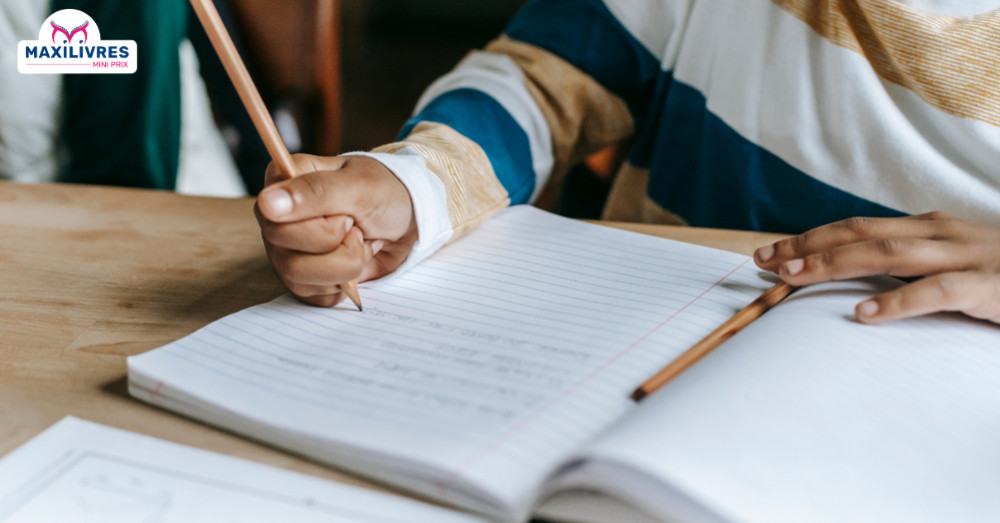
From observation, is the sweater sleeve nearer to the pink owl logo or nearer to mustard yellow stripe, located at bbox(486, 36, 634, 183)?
mustard yellow stripe, located at bbox(486, 36, 634, 183)

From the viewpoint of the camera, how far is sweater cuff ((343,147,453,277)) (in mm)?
489

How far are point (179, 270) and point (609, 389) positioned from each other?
338mm

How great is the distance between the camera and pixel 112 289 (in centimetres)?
48

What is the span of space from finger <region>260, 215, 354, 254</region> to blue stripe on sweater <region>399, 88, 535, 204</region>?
8.6 inches

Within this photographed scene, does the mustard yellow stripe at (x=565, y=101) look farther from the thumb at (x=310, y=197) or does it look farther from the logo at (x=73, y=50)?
the logo at (x=73, y=50)

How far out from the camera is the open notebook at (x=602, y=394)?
28 centimetres

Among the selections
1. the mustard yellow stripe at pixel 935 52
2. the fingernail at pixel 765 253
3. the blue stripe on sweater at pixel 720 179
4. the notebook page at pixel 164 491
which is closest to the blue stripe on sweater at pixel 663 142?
the blue stripe on sweater at pixel 720 179

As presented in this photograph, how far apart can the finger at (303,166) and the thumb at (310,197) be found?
2cm

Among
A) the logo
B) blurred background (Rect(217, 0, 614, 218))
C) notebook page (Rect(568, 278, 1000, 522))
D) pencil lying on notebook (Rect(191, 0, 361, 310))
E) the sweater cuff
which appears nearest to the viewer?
notebook page (Rect(568, 278, 1000, 522))

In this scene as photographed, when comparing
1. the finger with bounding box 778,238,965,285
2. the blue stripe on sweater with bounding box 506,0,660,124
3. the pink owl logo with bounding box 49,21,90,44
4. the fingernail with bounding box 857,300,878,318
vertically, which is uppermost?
the blue stripe on sweater with bounding box 506,0,660,124

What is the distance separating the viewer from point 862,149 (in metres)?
0.62

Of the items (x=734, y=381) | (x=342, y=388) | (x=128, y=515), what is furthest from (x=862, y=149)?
(x=128, y=515)

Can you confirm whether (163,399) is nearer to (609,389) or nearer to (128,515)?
(128,515)

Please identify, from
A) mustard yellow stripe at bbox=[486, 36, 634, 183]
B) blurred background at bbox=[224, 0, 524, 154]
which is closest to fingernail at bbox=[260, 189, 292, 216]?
mustard yellow stripe at bbox=[486, 36, 634, 183]
